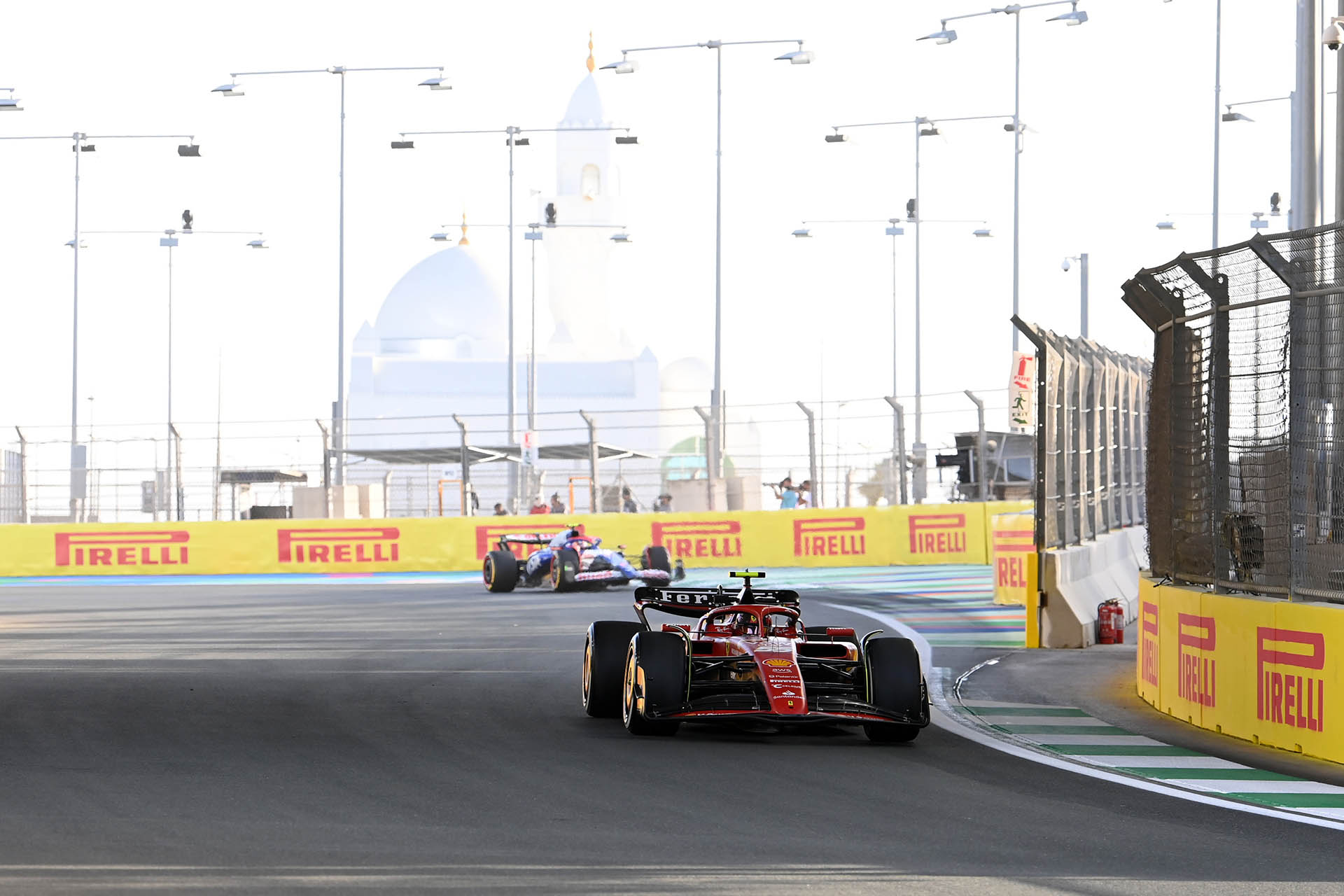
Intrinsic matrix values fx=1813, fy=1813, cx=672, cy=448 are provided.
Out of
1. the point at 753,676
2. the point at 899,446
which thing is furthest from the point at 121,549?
the point at 753,676

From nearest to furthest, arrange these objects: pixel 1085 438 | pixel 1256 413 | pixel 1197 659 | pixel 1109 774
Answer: pixel 1109 774, pixel 1256 413, pixel 1197 659, pixel 1085 438

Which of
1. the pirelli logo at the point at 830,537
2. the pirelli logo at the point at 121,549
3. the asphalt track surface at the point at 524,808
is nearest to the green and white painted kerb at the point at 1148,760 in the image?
the asphalt track surface at the point at 524,808

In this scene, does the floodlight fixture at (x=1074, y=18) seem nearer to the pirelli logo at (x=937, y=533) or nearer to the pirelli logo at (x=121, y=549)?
the pirelli logo at (x=937, y=533)

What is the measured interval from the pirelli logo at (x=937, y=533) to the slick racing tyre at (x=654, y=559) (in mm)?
7168

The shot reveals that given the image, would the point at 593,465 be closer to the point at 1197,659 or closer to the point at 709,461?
the point at 709,461

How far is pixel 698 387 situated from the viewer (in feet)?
329

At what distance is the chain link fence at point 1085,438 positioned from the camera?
16281 mm

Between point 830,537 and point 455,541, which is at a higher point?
point 830,537

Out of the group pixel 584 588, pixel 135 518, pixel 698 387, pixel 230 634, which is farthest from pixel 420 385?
pixel 230 634

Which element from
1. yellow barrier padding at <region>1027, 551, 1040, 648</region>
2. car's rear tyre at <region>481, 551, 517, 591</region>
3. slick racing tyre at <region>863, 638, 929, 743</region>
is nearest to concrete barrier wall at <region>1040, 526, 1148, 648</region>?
yellow barrier padding at <region>1027, 551, 1040, 648</region>

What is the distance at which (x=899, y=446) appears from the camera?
31859mm

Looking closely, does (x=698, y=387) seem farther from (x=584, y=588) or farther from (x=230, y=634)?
(x=230, y=634)

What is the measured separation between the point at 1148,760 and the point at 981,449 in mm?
22247

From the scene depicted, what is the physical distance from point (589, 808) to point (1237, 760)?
12.0 feet
